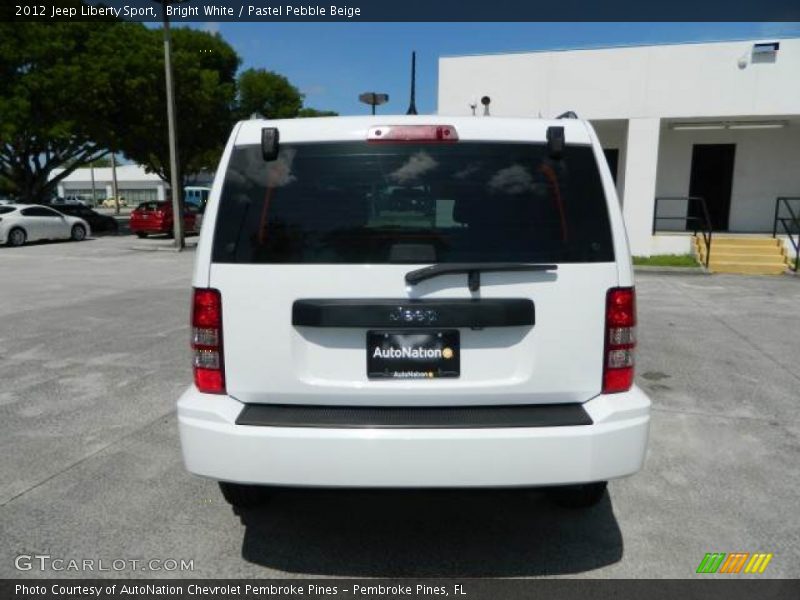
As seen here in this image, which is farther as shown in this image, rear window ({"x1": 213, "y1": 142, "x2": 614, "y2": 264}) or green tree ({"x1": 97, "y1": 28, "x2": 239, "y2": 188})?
green tree ({"x1": 97, "y1": 28, "x2": 239, "y2": 188})

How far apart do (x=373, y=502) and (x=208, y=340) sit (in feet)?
4.73

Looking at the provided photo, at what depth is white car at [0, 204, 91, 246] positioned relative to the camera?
71.7 feet

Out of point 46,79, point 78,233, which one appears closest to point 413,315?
point 78,233

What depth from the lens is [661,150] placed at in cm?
1798

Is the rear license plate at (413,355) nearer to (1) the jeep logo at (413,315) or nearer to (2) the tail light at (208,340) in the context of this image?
(1) the jeep logo at (413,315)

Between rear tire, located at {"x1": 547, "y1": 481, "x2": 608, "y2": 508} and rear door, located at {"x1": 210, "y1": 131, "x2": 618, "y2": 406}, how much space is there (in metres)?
0.89

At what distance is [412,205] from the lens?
8.96 feet

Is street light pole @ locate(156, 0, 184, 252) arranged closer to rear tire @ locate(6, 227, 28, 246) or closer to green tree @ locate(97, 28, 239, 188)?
green tree @ locate(97, 28, 239, 188)

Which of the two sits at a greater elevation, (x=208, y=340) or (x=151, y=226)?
(x=208, y=340)

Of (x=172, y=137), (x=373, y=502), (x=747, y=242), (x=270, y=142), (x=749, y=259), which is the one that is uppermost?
(x=172, y=137)

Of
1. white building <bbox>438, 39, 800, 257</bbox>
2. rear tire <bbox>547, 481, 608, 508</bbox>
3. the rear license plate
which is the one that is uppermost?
white building <bbox>438, 39, 800, 257</bbox>

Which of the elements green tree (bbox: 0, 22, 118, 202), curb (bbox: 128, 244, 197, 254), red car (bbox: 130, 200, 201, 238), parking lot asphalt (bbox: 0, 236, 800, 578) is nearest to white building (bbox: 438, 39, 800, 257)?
curb (bbox: 128, 244, 197, 254)

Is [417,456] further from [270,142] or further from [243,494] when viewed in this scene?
[270,142]

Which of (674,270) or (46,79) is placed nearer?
(674,270)
